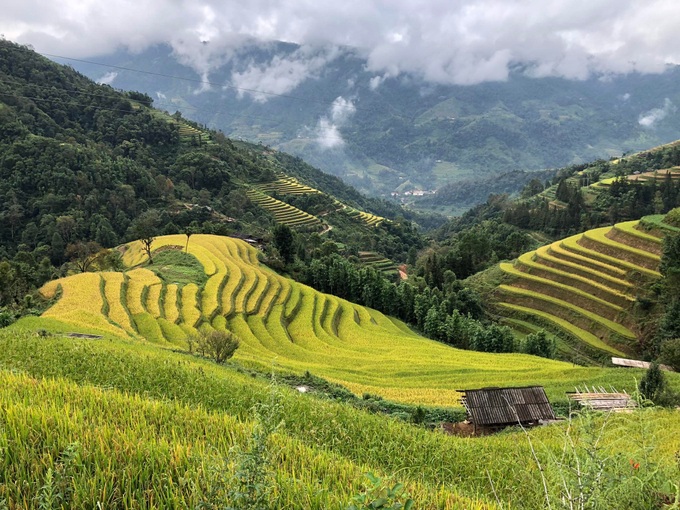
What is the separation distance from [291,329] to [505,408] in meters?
20.1

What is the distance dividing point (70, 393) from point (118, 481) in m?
2.55

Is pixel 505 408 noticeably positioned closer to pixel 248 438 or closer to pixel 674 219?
pixel 248 438

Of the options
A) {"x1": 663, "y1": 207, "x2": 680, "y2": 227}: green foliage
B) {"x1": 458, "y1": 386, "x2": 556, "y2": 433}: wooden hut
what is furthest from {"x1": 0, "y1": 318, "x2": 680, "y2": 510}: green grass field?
{"x1": 663, "y1": 207, "x2": 680, "y2": 227}: green foliage

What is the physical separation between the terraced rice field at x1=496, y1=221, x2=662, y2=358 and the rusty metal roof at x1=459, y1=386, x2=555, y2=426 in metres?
25.4

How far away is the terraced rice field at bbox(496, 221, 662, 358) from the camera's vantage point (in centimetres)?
3781

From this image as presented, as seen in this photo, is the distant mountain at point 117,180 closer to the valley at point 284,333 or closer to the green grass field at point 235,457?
the valley at point 284,333

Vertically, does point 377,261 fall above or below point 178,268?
above

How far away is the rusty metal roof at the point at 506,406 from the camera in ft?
49.9

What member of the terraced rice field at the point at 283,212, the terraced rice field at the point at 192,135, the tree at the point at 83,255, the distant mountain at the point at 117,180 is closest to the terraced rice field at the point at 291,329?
the tree at the point at 83,255

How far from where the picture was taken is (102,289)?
29.1m

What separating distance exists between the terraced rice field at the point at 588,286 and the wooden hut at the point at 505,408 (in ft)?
83.4

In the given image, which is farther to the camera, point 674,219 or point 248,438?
point 674,219

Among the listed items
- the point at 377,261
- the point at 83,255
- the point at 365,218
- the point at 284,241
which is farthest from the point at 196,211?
the point at 365,218

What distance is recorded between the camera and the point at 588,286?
42312mm
